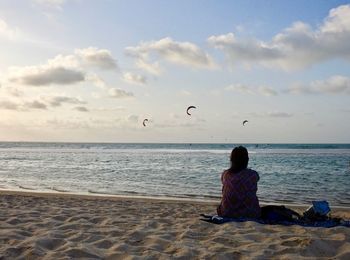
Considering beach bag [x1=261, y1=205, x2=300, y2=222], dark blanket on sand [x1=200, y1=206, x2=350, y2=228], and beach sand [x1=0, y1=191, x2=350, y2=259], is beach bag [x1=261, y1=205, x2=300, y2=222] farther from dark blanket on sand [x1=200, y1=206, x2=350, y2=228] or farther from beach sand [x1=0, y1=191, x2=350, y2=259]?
beach sand [x1=0, y1=191, x2=350, y2=259]

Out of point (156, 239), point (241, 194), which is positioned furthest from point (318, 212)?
point (156, 239)

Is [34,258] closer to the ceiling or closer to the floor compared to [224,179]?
closer to the floor

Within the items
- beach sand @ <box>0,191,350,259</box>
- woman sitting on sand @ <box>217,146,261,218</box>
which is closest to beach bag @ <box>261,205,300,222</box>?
woman sitting on sand @ <box>217,146,261,218</box>

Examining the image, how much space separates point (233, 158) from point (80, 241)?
2.61 meters

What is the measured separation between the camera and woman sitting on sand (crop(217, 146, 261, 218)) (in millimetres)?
6180

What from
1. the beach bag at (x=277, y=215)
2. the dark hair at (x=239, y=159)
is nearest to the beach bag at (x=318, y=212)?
the beach bag at (x=277, y=215)

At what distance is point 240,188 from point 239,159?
0.44m

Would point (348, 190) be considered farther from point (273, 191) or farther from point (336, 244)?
point (336, 244)

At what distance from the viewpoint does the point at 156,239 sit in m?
4.98

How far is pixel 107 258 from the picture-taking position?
4242 millimetres

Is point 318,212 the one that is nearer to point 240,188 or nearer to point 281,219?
point 281,219

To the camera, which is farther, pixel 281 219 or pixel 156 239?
pixel 281 219

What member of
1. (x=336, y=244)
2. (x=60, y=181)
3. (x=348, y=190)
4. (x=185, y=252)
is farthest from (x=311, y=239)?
(x=60, y=181)

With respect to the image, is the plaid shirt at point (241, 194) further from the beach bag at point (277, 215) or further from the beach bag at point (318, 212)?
the beach bag at point (318, 212)
